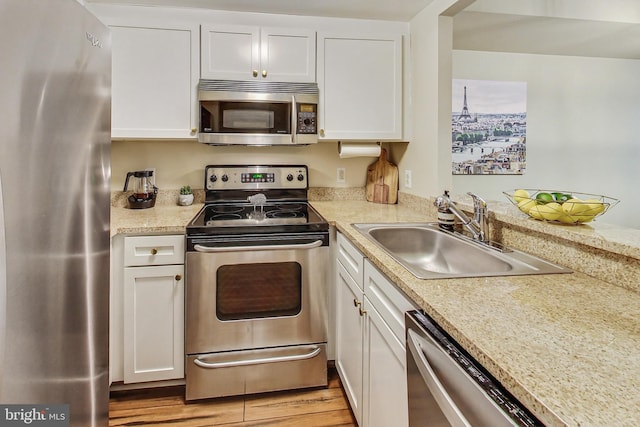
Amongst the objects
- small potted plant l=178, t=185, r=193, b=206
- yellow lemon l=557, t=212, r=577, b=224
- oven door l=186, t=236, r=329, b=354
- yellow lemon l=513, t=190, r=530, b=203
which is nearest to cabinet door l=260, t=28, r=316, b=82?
small potted plant l=178, t=185, r=193, b=206

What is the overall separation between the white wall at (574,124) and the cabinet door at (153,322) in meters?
2.52

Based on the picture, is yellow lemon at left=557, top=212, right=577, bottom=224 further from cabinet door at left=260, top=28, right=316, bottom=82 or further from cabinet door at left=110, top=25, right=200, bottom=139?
cabinet door at left=110, top=25, right=200, bottom=139

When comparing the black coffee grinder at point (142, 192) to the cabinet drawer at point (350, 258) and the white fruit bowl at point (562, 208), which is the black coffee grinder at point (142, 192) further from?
the white fruit bowl at point (562, 208)

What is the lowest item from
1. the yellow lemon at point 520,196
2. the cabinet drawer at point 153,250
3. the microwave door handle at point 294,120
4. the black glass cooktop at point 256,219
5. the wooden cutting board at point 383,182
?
the cabinet drawer at point 153,250

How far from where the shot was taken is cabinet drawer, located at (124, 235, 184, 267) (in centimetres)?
185

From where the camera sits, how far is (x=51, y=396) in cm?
82

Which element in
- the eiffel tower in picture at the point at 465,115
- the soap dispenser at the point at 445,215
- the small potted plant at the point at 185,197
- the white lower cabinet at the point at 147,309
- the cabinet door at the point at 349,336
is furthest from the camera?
the eiffel tower in picture at the point at 465,115

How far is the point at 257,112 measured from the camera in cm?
225

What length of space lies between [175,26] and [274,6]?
584mm

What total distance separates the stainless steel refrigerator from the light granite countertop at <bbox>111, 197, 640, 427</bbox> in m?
0.83

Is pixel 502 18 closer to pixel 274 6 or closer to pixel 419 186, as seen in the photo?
pixel 419 186

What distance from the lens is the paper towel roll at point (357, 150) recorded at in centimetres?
248

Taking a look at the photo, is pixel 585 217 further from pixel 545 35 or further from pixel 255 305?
pixel 545 35

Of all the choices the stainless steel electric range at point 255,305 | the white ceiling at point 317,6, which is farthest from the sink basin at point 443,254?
the white ceiling at point 317,6
